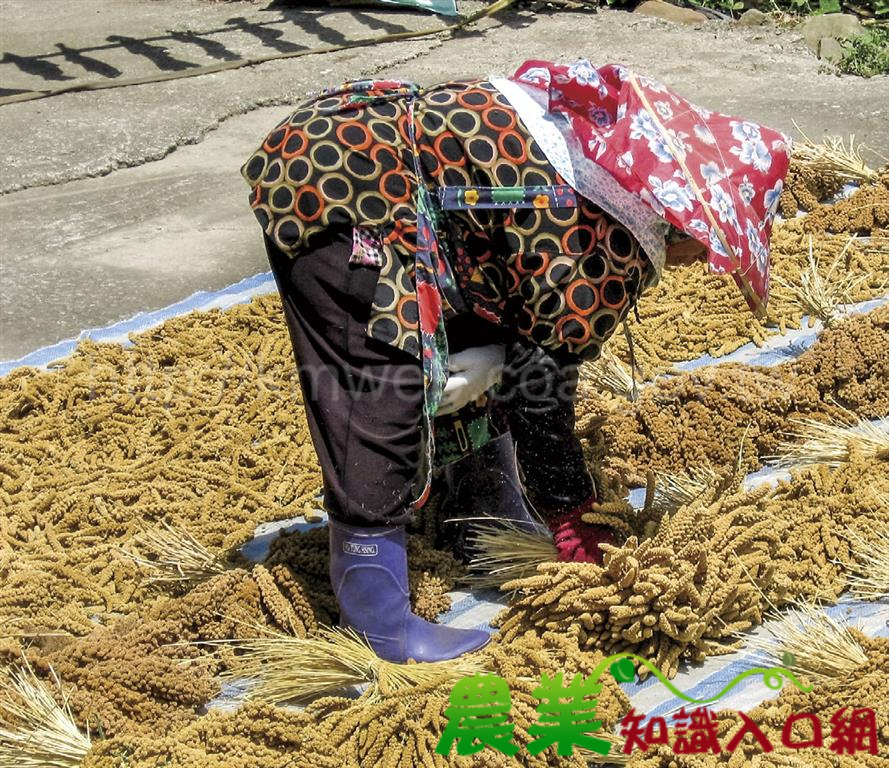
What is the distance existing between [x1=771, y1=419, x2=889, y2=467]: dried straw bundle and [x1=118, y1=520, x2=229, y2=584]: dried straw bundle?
128cm

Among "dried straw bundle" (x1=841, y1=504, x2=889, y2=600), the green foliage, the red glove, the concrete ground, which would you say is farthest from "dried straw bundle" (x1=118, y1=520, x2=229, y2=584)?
the green foliage

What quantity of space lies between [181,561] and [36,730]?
0.52 m

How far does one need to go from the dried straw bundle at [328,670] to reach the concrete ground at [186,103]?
184 centimetres

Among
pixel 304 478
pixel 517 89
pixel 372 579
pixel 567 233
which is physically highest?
pixel 517 89

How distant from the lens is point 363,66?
643cm

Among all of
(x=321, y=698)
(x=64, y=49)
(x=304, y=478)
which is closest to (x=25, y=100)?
(x=64, y=49)

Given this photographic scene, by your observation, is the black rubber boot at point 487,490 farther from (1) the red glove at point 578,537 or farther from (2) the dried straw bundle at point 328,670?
(2) the dried straw bundle at point 328,670

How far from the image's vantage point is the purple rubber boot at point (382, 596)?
2131 millimetres

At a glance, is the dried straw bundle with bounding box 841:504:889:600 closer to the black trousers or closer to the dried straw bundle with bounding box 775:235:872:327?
the black trousers

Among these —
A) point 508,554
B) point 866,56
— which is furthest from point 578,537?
point 866,56

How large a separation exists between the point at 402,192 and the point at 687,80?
4372 millimetres

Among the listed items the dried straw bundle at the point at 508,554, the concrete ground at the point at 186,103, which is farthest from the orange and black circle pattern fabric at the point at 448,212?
the concrete ground at the point at 186,103

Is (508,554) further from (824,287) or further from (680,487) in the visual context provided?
(824,287)

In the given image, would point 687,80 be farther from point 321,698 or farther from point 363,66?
point 321,698
